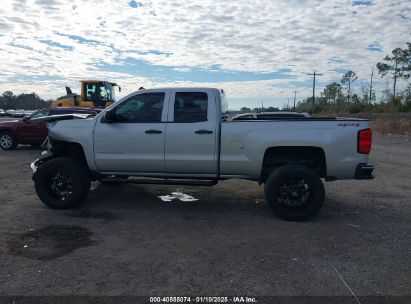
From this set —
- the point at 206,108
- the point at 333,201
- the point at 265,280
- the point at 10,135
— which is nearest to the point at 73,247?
the point at 265,280

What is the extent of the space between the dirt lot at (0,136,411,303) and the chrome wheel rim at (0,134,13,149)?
9300mm

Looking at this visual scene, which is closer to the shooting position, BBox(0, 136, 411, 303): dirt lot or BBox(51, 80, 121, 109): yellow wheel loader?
BBox(0, 136, 411, 303): dirt lot

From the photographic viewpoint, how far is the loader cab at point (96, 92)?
2506 centimetres

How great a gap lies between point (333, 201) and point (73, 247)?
501 cm

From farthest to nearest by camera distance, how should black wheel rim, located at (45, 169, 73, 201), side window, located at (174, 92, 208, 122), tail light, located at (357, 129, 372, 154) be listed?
black wheel rim, located at (45, 169, 73, 201)
side window, located at (174, 92, 208, 122)
tail light, located at (357, 129, 372, 154)

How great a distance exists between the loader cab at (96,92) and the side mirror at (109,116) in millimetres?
17796

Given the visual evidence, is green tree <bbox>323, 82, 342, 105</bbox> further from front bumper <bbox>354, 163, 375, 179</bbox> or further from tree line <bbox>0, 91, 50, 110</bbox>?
front bumper <bbox>354, 163, 375, 179</bbox>

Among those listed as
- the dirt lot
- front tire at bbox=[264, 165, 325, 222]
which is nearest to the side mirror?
the dirt lot

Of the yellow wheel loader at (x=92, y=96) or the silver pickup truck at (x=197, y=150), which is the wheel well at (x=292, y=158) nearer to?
the silver pickup truck at (x=197, y=150)

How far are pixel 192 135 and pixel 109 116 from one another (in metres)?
1.45

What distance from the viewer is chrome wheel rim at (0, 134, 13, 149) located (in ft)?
57.8

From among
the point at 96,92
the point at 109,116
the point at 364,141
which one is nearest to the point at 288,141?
the point at 364,141

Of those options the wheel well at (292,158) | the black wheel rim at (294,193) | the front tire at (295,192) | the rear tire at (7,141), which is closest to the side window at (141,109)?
the wheel well at (292,158)

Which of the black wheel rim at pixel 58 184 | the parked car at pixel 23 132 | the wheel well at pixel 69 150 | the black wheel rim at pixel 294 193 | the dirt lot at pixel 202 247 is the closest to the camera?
the dirt lot at pixel 202 247
